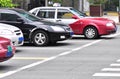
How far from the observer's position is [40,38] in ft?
63.2

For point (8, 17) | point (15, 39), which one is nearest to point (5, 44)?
point (15, 39)

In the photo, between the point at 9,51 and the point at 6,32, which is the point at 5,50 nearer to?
the point at 9,51

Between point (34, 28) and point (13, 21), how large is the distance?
Answer: 90 centimetres

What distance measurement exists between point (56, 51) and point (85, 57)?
2325 millimetres

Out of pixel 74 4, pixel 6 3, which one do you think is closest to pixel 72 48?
pixel 6 3

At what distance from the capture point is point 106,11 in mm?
67875

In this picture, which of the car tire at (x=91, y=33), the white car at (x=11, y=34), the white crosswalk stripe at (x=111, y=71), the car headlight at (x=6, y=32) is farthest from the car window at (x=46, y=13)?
the white crosswalk stripe at (x=111, y=71)

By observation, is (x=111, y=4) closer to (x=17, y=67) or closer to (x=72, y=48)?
(x=72, y=48)

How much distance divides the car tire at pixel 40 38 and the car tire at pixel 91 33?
448 cm

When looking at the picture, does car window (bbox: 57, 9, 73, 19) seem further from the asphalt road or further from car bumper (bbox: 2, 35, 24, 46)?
car bumper (bbox: 2, 35, 24, 46)

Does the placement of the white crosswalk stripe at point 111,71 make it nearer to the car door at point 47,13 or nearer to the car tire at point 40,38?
the car tire at point 40,38

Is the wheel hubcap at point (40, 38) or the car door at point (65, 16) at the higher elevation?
the car door at point (65, 16)

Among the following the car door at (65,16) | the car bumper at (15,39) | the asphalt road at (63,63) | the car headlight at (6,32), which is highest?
the car door at (65,16)

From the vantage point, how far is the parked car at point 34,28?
19031mm
